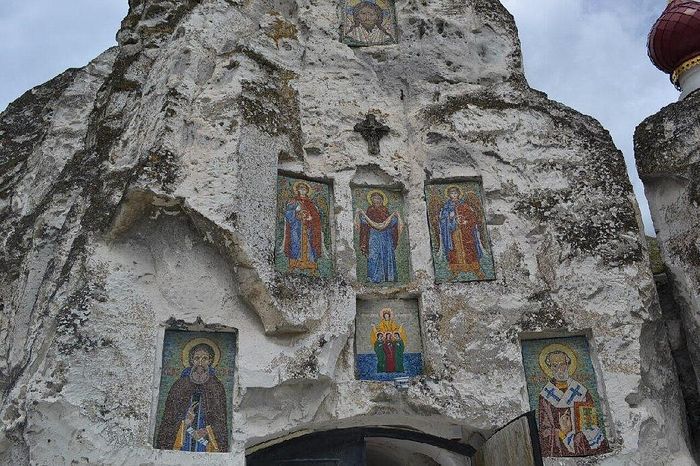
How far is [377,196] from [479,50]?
2216mm

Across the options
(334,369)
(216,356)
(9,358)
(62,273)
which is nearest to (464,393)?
(334,369)

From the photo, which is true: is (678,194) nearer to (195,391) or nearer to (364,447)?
(364,447)

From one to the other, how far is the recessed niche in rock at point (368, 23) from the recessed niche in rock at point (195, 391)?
12.4 feet

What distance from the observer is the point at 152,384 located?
567 centimetres

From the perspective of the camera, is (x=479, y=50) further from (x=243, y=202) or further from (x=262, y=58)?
(x=243, y=202)

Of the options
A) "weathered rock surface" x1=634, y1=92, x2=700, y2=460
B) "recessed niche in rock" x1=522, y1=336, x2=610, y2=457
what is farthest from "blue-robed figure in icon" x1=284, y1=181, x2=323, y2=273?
"weathered rock surface" x1=634, y1=92, x2=700, y2=460

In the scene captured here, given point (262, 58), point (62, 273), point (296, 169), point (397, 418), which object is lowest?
point (397, 418)

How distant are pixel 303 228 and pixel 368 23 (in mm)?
2842

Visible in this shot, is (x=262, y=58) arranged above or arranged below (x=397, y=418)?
above

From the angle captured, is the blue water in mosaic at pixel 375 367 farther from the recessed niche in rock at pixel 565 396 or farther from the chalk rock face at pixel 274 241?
the recessed niche in rock at pixel 565 396

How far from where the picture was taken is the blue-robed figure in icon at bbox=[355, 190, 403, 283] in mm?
6684

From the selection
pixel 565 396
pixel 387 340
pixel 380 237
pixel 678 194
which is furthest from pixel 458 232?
pixel 678 194

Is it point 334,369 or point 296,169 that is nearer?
point 334,369

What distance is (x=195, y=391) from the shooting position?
19.1 ft
